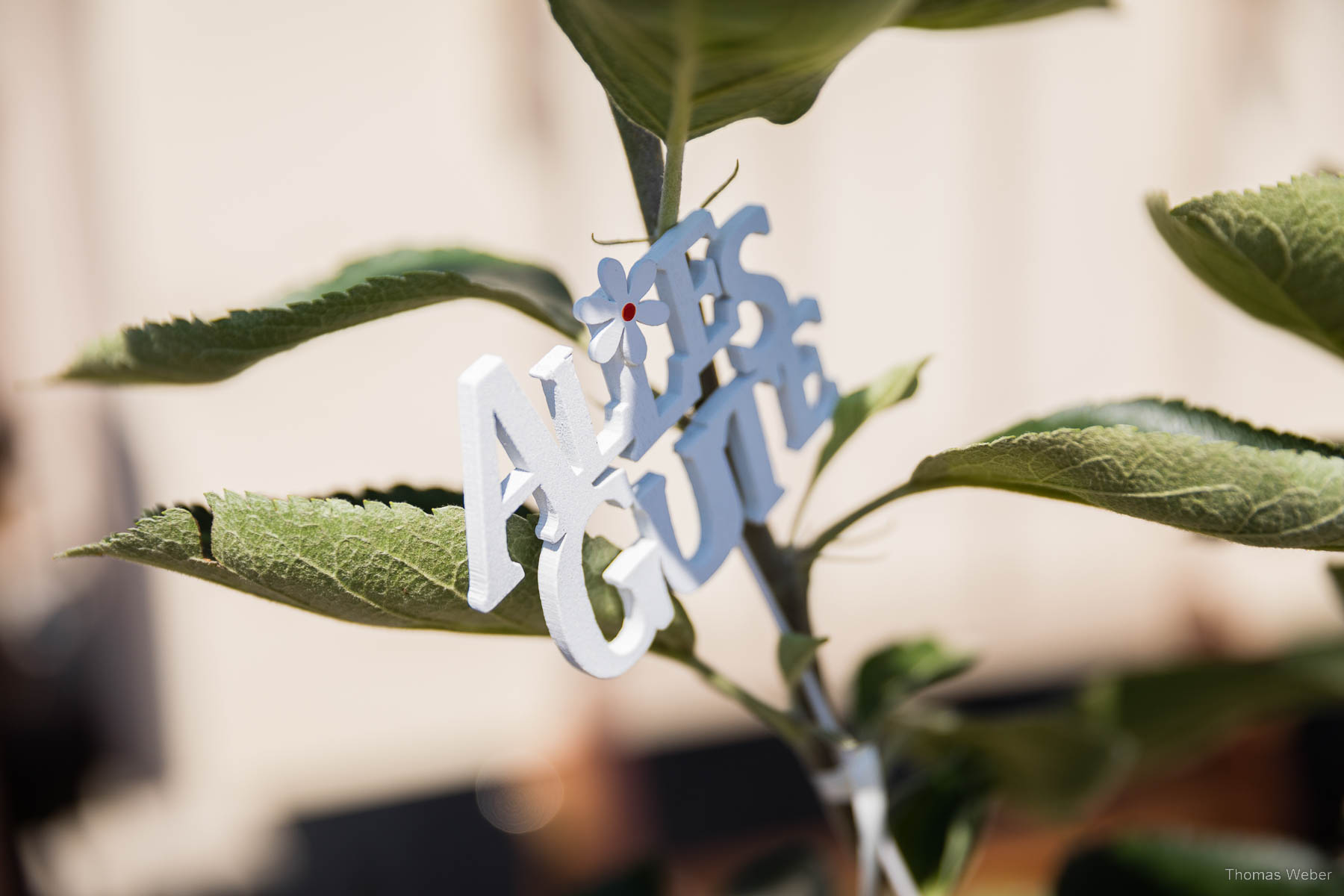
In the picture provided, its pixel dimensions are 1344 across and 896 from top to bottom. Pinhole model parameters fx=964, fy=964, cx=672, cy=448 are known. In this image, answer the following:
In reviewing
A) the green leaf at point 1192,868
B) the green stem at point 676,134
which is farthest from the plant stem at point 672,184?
the green leaf at point 1192,868

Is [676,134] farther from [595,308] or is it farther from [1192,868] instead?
[1192,868]

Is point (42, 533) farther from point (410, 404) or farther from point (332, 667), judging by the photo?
point (410, 404)

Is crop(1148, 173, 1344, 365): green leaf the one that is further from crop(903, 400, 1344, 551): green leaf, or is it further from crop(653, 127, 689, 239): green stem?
crop(653, 127, 689, 239): green stem

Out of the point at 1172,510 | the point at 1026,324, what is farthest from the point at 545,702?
the point at 1172,510

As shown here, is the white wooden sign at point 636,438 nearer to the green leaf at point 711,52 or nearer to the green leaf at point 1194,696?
the green leaf at point 711,52

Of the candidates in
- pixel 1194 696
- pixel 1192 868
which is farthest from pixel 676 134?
pixel 1194 696

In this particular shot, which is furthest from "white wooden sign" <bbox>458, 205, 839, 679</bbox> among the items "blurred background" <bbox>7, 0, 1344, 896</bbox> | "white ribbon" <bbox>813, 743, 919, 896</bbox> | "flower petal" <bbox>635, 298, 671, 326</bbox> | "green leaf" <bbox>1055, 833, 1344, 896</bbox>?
"blurred background" <bbox>7, 0, 1344, 896</bbox>
